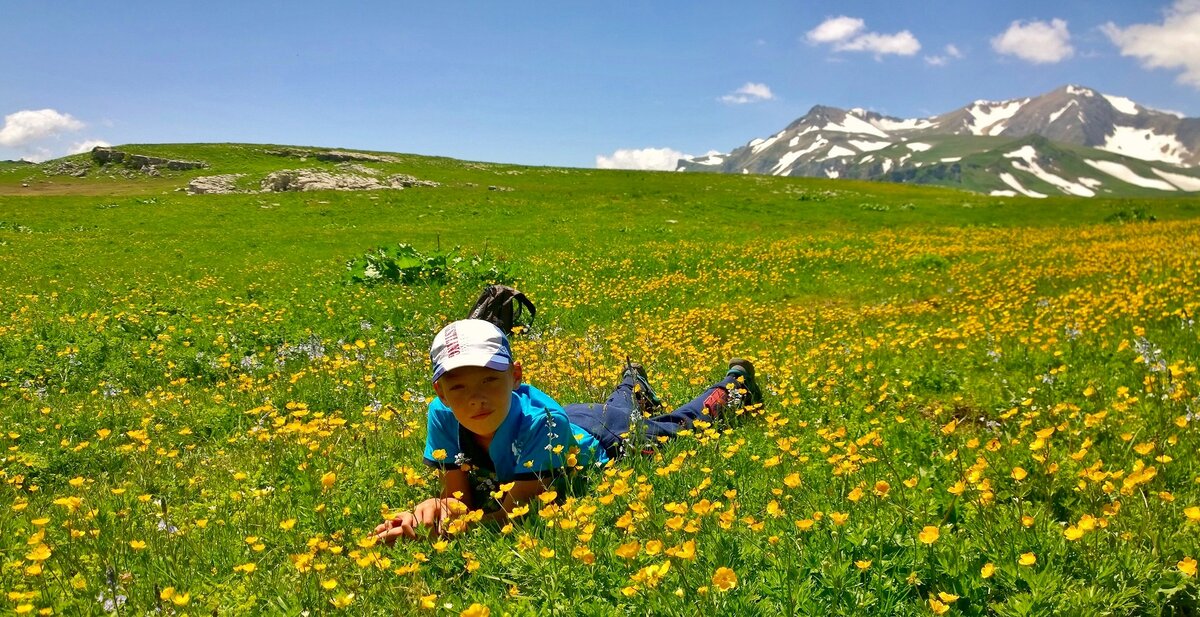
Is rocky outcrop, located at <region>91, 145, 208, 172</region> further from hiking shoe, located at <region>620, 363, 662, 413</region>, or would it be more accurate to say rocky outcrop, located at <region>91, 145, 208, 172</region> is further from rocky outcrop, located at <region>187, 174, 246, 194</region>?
hiking shoe, located at <region>620, 363, 662, 413</region>

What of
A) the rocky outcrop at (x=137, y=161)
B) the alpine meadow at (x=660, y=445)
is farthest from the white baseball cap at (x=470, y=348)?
the rocky outcrop at (x=137, y=161)

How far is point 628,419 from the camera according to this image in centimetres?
500

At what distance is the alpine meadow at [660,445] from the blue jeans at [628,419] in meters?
0.22

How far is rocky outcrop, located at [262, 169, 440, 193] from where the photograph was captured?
52569mm

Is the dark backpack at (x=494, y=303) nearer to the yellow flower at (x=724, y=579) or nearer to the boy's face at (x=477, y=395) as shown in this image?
the boy's face at (x=477, y=395)

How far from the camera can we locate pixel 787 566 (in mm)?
2635

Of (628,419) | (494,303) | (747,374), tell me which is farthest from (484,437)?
(494,303)

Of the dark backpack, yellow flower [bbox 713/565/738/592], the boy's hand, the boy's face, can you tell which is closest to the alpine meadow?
yellow flower [bbox 713/565/738/592]

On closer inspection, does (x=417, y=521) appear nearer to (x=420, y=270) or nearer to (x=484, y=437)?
(x=484, y=437)

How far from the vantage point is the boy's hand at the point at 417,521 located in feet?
11.8

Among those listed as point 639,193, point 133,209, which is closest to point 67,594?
point 133,209

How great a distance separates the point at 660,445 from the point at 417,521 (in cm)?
178

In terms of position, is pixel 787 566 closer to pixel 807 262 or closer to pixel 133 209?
pixel 807 262

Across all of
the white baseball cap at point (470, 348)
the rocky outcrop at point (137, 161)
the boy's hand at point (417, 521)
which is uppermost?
the rocky outcrop at point (137, 161)
